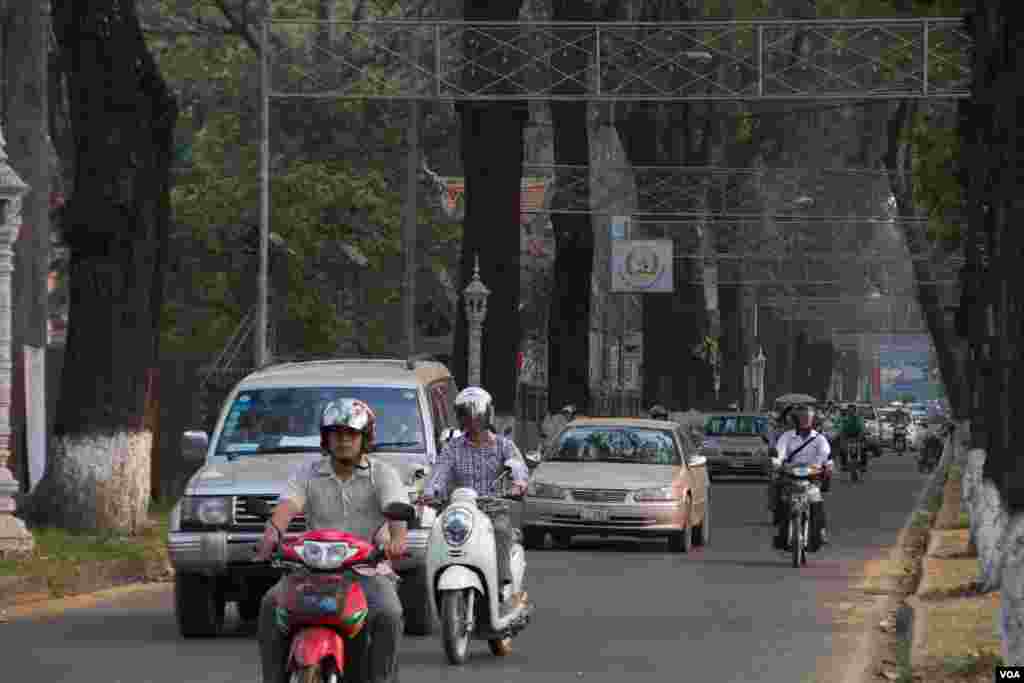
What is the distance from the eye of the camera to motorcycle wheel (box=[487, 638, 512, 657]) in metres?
16.5

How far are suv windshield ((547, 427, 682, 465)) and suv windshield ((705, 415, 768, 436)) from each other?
28.8 m

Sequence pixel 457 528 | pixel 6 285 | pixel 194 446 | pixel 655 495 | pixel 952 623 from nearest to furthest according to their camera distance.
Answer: pixel 457 528 → pixel 952 623 → pixel 194 446 → pixel 6 285 → pixel 655 495

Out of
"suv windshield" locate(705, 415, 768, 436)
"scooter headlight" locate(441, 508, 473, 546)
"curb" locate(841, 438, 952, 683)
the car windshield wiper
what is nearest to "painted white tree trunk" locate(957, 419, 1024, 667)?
"curb" locate(841, 438, 952, 683)

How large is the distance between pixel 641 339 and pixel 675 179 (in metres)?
11.0

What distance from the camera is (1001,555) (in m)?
17.1

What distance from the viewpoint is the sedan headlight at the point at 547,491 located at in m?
29.4

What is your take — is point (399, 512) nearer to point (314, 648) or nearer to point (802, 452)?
point (314, 648)

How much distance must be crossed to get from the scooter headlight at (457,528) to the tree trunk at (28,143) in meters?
17.1

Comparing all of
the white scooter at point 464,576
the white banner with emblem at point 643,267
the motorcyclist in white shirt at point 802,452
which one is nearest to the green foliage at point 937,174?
the motorcyclist in white shirt at point 802,452

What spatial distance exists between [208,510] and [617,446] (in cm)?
1399

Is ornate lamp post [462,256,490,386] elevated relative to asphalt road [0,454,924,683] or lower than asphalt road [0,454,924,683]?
elevated

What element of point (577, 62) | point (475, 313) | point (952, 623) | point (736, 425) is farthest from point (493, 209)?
point (952, 623)

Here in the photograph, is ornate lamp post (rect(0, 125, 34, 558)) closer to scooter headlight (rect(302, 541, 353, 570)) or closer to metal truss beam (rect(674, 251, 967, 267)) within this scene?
scooter headlight (rect(302, 541, 353, 570))

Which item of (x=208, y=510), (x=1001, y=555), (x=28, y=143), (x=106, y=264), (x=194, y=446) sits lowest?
(x=1001, y=555)
